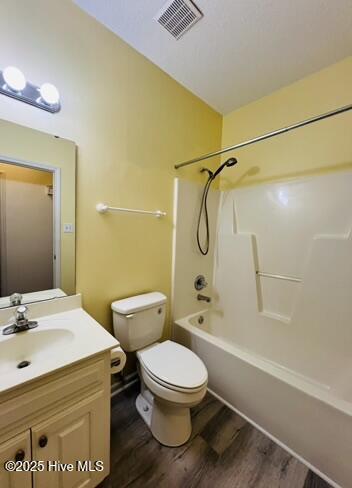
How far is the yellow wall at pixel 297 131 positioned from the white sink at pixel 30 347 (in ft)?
6.28

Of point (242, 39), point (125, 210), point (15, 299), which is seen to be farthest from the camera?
point (125, 210)

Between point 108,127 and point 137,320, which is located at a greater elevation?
point 108,127

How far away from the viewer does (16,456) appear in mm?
695

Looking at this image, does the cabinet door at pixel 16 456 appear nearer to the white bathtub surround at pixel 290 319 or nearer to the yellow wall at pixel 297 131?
the white bathtub surround at pixel 290 319

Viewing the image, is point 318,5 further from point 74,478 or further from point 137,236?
point 74,478

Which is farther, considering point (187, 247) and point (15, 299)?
point (187, 247)

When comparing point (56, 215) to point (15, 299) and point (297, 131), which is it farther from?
point (297, 131)

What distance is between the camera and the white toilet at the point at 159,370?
3.58 feet

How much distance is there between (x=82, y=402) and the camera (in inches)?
33.1

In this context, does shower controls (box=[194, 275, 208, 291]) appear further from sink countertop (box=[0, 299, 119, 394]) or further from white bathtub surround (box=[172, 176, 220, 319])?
sink countertop (box=[0, 299, 119, 394])

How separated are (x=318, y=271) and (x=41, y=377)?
5.81ft

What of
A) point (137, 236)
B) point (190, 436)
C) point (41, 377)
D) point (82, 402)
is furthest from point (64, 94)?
point (190, 436)

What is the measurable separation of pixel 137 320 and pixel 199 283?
0.86 meters

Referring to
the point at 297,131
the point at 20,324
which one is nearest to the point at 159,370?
the point at 20,324
